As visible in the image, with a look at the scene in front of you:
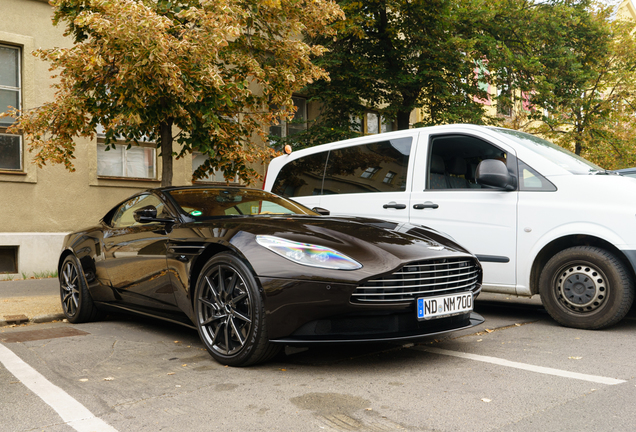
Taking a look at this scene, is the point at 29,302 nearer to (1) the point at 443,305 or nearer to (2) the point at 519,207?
(1) the point at 443,305

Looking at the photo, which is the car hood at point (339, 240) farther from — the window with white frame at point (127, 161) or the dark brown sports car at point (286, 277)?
the window with white frame at point (127, 161)

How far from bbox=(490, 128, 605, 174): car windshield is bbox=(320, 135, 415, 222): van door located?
3.46 ft

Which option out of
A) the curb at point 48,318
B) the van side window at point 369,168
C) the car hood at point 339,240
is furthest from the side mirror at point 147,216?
the van side window at point 369,168

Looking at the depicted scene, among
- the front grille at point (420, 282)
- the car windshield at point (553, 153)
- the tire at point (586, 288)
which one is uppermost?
the car windshield at point (553, 153)

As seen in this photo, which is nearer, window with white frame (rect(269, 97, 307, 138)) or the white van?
the white van

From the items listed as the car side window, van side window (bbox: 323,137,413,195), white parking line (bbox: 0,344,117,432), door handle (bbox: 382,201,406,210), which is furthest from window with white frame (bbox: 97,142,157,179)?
white parking line (bbox: 0,344,117,432)

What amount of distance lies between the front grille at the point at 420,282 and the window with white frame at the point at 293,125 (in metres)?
12.0

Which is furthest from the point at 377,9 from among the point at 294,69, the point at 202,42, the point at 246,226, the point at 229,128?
the point at 246,226

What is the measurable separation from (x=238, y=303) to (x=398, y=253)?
3.65 feet

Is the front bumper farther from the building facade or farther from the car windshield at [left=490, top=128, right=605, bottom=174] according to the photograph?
the building facade

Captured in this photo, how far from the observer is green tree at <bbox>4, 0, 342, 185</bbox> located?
708 cm

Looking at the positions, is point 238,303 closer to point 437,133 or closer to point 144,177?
point 437,133

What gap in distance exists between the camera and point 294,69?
30.9 ft

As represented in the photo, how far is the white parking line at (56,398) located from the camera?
9.50 feet
